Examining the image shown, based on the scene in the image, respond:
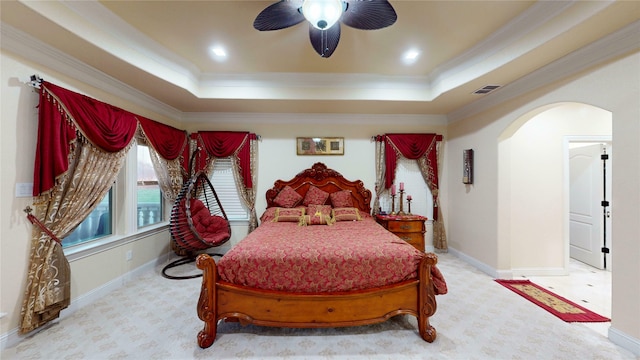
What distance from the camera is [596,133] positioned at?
10.9 feet

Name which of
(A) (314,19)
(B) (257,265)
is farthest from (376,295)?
(A) (314,19)

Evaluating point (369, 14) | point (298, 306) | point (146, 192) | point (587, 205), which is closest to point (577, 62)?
point (369, 14)

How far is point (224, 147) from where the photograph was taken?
419 centimetres

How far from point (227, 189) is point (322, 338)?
3.17 meters

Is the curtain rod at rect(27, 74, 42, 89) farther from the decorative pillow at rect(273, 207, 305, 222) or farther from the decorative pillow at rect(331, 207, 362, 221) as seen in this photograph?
the decorative pillow at rect(331, 207, 362, 221)

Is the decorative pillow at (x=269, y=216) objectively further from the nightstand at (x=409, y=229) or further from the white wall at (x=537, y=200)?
the white wall at (x=537, y=200)

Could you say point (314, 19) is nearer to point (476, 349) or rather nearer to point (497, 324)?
point (476, 349)

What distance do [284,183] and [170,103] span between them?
2295mm

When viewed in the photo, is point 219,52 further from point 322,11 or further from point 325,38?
point 322,11

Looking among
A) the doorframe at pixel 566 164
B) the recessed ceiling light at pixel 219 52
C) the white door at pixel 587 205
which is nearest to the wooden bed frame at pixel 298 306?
the recessed ceiling light at pixel 219 52

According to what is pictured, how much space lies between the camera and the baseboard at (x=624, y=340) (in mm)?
1874

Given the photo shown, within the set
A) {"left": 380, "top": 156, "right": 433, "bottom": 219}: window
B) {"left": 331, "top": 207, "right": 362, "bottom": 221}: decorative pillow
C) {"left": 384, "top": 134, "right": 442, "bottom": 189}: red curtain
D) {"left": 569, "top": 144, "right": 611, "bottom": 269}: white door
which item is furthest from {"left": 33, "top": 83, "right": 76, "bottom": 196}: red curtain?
{"left": 569, "top": 144, "right": 611, "bottom": 269}: white door

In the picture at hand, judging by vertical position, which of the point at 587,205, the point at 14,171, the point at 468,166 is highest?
the point at 468,166

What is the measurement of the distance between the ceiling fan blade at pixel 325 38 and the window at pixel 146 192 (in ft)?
10.2
